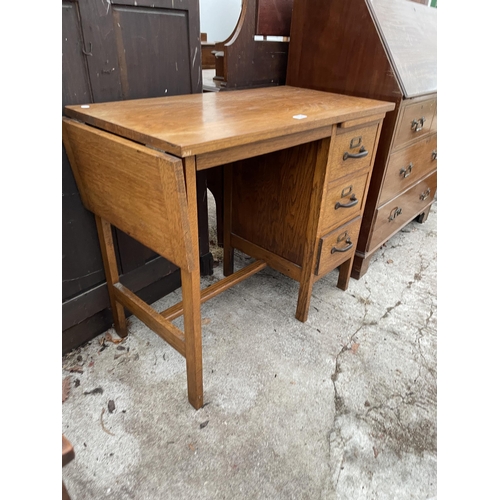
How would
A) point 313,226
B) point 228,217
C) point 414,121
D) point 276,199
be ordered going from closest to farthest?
1. point 313,226
2. point 276,199
3. point 414,121
4. point 228,217

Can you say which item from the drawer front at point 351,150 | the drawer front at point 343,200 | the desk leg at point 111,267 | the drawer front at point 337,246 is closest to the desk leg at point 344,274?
the drawer front at point 337,246

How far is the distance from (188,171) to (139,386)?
0.94m

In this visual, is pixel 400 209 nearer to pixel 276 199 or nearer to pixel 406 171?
pixel 406 171

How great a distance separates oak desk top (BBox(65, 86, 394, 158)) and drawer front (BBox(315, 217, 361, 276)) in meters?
0.52

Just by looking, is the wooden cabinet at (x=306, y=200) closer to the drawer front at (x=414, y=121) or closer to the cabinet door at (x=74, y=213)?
the drawer front at (x=414, y=121)

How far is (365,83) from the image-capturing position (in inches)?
65.5

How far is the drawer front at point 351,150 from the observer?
1.42m

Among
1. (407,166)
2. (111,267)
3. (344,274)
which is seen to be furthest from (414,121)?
(111,267)

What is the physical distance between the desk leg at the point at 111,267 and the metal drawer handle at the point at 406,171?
1.55 meters

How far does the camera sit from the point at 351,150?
149cm

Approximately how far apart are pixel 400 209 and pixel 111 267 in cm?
171

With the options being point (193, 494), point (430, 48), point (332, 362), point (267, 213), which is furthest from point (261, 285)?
point (430, 48)

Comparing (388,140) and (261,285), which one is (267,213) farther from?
(388,140)

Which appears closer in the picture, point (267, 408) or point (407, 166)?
point (267, 408)
